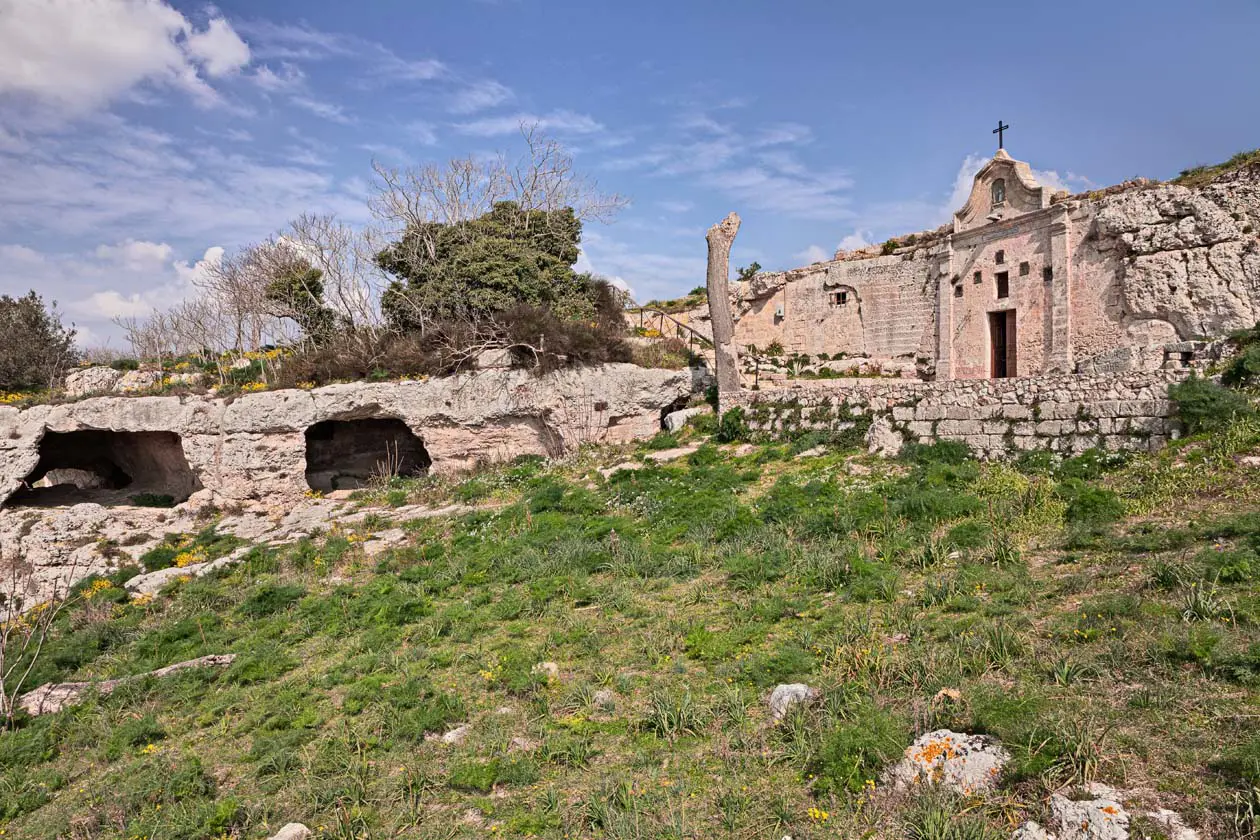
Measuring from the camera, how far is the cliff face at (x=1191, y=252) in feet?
49.1

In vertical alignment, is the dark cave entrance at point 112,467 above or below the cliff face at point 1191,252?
below

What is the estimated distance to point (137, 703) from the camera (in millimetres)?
7016

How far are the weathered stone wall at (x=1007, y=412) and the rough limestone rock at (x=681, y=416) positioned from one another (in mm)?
3033

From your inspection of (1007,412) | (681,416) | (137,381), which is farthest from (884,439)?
(137,381)

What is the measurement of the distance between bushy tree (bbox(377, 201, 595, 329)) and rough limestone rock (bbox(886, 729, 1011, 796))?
15113 millimetres

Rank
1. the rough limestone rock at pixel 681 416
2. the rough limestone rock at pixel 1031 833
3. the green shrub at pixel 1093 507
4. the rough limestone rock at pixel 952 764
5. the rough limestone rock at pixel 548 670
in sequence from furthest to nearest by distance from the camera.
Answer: the rough limestone rock at pixel 681 416
the green shrub at pixel 1093 507
the rough limestone rock at pixel 548 670
the rough limestone rock at pixel 952 764
the rough limestone rock at pixel 1031 833

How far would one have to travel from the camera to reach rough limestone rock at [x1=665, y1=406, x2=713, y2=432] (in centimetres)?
1739

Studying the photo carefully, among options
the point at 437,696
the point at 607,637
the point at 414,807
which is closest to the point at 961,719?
the point at 607,637

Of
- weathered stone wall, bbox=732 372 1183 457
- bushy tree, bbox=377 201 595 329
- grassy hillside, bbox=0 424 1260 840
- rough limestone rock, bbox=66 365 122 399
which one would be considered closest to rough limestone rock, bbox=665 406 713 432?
weathered stone wall, bbox=732 372 1183 457

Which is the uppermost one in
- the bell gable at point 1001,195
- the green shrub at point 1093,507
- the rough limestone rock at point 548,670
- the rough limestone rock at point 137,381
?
the bell gable at point 1001,195

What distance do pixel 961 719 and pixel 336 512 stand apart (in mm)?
12535

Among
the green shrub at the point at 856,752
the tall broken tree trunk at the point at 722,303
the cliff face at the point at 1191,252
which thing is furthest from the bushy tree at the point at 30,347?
the cliff face at the point at 1191,252

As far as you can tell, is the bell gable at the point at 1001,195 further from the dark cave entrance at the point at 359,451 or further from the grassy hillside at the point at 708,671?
the dark cave entrance at the point at 359,451

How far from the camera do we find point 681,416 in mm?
17578
